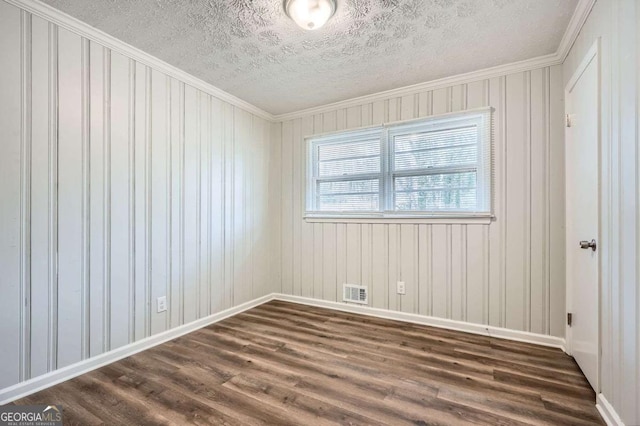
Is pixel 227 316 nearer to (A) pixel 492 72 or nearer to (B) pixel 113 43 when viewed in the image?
(B) pixel 113 43

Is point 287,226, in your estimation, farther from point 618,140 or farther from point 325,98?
point 618,140

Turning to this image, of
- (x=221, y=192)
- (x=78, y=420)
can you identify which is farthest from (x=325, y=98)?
(x=78, y=420)

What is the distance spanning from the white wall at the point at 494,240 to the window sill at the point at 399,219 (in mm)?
52

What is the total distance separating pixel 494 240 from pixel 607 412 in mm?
1415

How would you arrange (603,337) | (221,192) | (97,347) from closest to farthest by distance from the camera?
1. (603,337)
2. (97,347)
3. (221,192)

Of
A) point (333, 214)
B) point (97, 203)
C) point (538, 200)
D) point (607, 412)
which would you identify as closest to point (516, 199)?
point (538, 200)

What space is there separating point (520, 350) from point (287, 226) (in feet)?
9.05

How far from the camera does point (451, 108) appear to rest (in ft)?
9.43

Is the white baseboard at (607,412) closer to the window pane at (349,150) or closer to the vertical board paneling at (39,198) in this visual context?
the window pane at (349,150)

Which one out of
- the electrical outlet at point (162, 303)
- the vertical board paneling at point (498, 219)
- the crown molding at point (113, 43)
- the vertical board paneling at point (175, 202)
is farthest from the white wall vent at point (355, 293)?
the crown molding at point (113, 43)

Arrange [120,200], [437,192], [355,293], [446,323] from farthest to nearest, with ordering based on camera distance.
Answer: [355,293] < [437,192] < [446,323] < [120,200]

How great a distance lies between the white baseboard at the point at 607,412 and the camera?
143 centimetres

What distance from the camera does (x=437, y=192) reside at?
2.97 meters

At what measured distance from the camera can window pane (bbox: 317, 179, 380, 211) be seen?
3357mm
